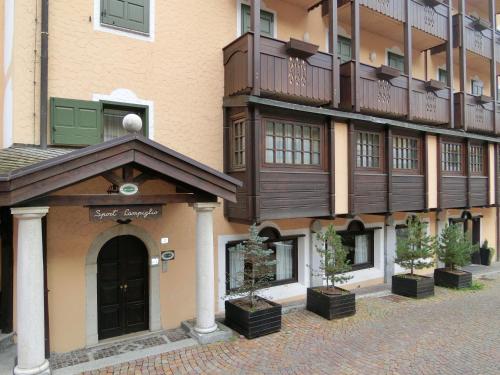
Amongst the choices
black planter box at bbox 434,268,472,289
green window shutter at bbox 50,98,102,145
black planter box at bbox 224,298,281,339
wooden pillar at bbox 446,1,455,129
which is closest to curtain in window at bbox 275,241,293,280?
black planter box at bbox 224,298,281,339

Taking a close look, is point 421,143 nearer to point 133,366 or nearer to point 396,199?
point 396,199

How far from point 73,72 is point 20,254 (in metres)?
4.12

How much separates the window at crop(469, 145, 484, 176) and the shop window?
0.79 metres

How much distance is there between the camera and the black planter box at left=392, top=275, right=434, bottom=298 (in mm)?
11141

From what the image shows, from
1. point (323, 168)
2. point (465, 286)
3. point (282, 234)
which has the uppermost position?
point (323, 168)

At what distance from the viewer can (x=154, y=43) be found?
8883 mm

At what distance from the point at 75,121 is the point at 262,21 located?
5.96 meters

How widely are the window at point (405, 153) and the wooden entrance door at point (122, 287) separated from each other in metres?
8.78

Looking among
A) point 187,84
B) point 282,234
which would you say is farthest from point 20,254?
point 282,234

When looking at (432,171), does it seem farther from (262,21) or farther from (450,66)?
(262,21)

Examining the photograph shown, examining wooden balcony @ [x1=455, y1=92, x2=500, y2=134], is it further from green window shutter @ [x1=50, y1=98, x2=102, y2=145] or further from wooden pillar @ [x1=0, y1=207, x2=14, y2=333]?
wooden pillar @ [x1=0, y1=207, x2=14, y2=333]

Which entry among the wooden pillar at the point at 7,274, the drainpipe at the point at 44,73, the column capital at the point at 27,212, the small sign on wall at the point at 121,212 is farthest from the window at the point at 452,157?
the wooden pillar at the point at 7,274

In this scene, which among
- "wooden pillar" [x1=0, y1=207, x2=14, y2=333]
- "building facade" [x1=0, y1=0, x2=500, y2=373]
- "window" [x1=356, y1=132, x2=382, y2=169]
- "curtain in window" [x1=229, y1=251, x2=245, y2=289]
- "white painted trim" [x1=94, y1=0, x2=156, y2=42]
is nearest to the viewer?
"building facade" [x1=0, y1=0, x2=500, y2=373]

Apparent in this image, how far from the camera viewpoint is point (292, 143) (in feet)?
32.5
